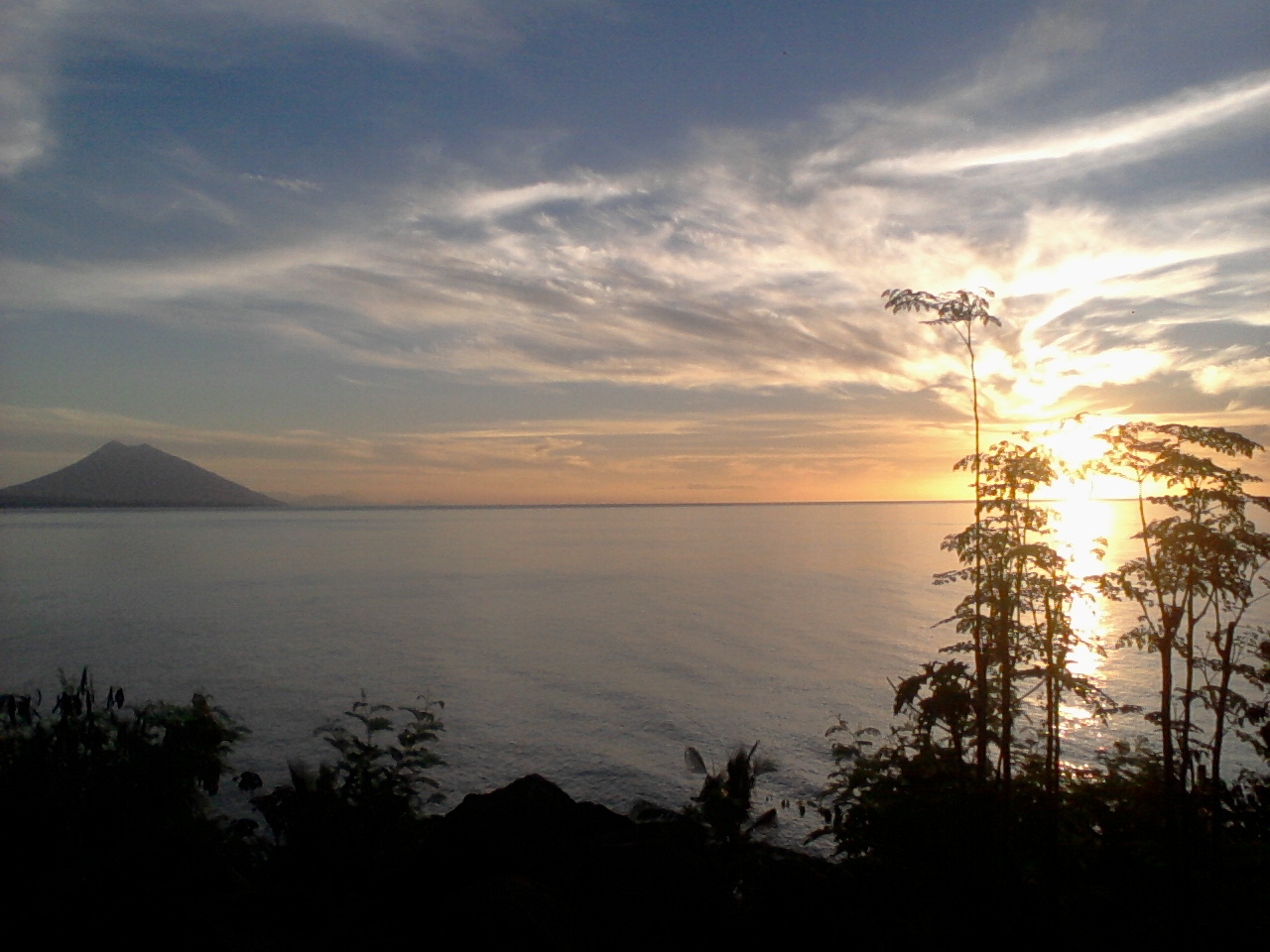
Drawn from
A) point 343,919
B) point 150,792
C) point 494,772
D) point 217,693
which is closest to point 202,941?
point 343,919

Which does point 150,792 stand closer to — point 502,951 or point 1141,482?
point 502,951

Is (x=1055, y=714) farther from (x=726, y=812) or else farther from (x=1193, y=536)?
(x=726, y=812)

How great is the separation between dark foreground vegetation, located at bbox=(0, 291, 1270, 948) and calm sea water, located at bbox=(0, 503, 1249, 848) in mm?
2179

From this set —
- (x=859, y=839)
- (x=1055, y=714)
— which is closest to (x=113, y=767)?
(x=859, y=839)

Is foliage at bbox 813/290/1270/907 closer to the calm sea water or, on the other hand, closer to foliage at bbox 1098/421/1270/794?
foliage at bbox 1098/421/1270/794

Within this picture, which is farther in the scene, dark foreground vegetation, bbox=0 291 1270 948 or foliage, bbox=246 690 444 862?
foliage, bbox=246 690 444 862

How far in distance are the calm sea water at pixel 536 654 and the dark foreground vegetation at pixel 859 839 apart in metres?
2.18

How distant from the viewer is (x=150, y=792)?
32.9 feet

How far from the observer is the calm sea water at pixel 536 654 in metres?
22.4

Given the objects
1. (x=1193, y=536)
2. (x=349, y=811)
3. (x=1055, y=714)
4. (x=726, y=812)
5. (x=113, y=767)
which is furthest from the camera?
(x=726, y=812)

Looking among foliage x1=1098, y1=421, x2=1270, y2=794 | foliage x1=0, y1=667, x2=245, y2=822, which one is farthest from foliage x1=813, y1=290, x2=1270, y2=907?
foliage x1=0, y1=667, x2=245, y2=822

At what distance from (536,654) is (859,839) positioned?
28307 millimetres

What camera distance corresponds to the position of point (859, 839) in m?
9.60

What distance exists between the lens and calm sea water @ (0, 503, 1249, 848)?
881 inches
